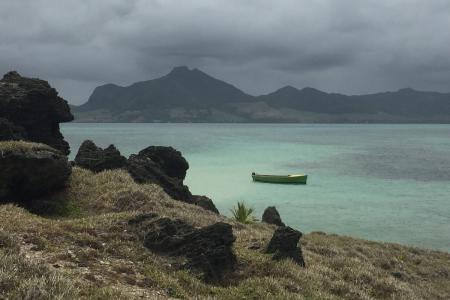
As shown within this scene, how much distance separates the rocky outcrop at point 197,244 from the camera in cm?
1658

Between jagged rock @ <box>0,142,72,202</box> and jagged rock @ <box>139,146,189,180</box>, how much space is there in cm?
1348

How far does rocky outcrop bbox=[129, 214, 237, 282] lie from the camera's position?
16575 mm

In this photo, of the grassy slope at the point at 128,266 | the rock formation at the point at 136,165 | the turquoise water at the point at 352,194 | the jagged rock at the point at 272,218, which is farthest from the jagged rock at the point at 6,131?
the turquoise water at the point at 352,194

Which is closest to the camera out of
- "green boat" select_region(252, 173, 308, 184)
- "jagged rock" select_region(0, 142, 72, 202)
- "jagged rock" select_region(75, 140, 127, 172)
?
"jagged rock" select_region(0, 142, 72, 202)

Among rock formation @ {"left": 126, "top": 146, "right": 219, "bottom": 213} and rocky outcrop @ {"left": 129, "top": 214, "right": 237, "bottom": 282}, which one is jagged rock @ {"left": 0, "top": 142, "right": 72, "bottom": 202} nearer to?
rock formation @ {"left": 126, "top": 146, "right": 219, "bottom": 213}

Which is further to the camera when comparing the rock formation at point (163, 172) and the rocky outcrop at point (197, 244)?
the rock formation at point (163, 172)

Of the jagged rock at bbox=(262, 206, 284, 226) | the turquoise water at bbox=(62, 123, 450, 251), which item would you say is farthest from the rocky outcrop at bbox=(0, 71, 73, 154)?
the turquoise water at bbox=(62, 123, 450, 251)

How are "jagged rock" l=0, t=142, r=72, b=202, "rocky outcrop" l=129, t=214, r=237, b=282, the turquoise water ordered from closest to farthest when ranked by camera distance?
"rocky outcrop" l=129, t=214, r=237, b=282 → "jagged rock" l=0, t=142, r=72, b=202 → the turquoise water

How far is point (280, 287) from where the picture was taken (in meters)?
15.9

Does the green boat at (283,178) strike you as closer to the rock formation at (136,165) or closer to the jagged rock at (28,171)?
the rock formation at (136,165)

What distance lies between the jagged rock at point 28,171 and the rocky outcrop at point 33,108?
1024 centimetres

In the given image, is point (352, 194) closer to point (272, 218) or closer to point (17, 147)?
point (272, 218)

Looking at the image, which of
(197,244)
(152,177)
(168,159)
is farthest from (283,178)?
(197,244)

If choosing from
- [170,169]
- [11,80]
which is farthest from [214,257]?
[11,80]
